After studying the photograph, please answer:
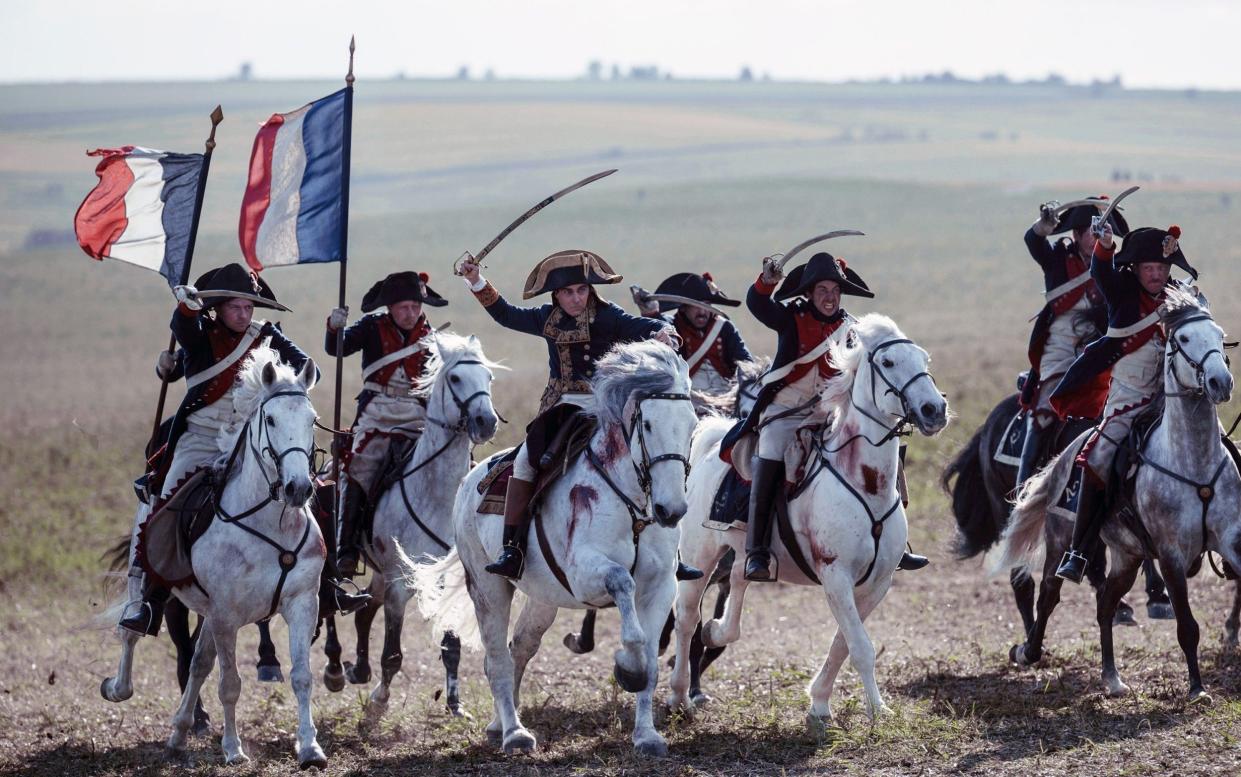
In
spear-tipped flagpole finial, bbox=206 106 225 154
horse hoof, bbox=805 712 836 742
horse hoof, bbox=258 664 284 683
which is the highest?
spear-tipped flagpole finial, bbox=206 106 225 154

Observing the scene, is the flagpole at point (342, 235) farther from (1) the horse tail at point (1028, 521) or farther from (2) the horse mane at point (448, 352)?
(1) the horse tail at point (1028, 521)

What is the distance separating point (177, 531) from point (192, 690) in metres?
1.11

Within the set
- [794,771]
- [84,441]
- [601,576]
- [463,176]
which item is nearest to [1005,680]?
[794,771]

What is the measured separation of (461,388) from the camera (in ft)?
37.4

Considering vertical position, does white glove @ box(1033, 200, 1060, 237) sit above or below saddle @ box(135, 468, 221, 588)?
above

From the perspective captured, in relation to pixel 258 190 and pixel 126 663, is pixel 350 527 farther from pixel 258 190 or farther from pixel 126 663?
pixel 258 190

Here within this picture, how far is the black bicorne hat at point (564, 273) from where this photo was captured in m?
9.66

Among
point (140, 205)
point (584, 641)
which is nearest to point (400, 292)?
point (140, 205)

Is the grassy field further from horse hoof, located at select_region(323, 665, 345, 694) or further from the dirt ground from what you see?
horse hoof, located at select_region(323, 665, 345, 694)

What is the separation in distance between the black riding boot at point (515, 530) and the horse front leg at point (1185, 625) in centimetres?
411

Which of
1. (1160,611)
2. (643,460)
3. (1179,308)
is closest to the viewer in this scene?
(643,460)

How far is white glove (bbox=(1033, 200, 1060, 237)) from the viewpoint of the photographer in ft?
39.3

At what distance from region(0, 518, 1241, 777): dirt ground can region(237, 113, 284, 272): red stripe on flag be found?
11.9ft

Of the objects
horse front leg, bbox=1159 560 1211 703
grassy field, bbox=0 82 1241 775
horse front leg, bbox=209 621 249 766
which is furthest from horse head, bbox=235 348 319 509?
horse front leg, bbox=1159 560 1211 703
